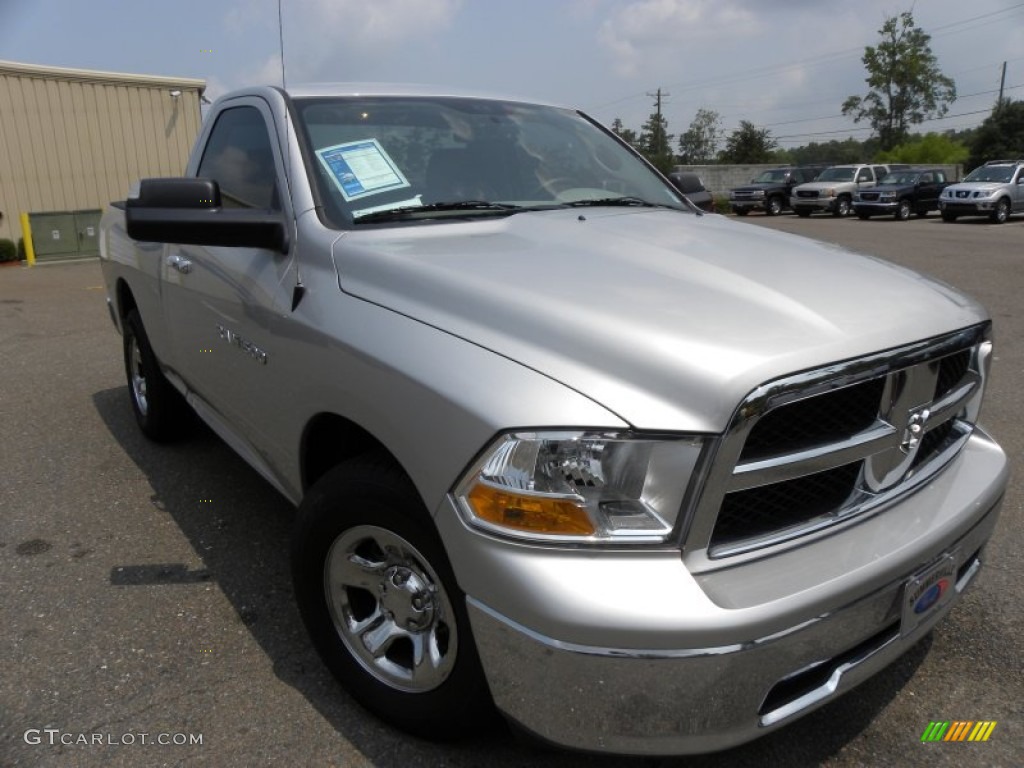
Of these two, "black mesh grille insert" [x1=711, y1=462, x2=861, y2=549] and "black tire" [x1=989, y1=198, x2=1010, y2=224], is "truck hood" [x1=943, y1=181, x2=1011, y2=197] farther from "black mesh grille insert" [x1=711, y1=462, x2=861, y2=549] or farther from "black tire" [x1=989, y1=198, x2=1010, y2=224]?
"black mesh grille insert" [x1=711, y1=462, x2=861, y2=549]

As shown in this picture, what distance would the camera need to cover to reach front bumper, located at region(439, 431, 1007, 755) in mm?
1631

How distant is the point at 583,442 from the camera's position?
1707 millimetres

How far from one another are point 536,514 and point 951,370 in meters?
1.30

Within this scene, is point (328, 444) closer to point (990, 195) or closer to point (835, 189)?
point (990, 195)

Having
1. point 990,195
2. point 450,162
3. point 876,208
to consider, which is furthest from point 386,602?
point 876,208

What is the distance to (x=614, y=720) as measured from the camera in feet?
5.60

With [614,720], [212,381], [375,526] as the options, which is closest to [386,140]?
[212,381]

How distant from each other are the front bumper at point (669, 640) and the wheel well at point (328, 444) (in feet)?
2.33

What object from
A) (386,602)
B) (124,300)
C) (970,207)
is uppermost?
(124,300)

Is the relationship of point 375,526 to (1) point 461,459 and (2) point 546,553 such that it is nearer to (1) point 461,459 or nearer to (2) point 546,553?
(1) point 461,459

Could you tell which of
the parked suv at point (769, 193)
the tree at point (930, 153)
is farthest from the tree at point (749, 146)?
the parked suv at point (769, 193)

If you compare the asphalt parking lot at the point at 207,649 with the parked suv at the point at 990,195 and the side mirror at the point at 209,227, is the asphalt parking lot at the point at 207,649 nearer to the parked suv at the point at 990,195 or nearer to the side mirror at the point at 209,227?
the side mirror at the point at 209,227

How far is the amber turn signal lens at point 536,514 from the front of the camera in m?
1.71

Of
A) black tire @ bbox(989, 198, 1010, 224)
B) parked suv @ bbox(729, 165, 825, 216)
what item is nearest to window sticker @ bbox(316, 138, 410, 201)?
black tire @ bbox(989, 198, 1010, 224)
